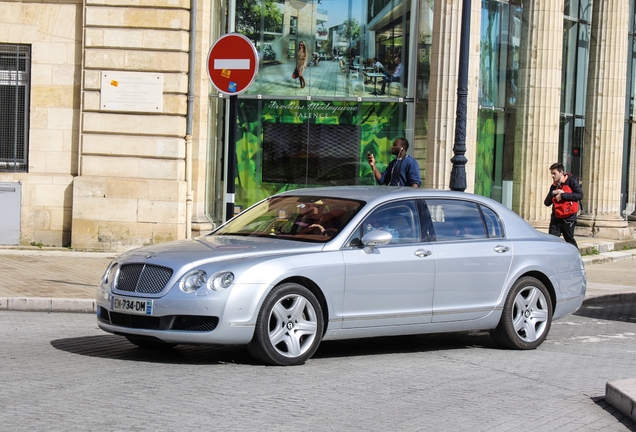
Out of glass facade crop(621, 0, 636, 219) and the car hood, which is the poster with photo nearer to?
the car hood

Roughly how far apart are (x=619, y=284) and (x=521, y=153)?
23.4ft

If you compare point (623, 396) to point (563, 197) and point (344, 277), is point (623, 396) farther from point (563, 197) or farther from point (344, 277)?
point (563, 197)

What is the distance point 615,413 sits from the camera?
24.8ft

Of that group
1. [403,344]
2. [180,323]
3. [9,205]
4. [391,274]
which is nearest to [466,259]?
[391,274]

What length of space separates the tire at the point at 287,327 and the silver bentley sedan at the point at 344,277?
0.01 metres

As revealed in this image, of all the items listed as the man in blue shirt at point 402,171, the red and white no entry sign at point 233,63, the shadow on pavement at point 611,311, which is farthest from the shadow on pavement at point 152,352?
the shadow on pavement at point 611,311

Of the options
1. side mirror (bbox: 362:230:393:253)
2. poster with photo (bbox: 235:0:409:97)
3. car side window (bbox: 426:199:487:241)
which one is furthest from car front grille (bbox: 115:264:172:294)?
poster with photo (bbox: 235:0:409:97)

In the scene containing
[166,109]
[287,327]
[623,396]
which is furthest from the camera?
[166,109]

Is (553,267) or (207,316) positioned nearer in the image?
(207,316)

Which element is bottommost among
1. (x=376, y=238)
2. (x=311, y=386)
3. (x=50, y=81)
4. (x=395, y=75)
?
(x=311, y=386)

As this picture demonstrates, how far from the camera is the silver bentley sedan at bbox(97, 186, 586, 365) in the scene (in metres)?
8.43

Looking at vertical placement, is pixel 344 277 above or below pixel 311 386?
above

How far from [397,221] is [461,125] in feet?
22.6

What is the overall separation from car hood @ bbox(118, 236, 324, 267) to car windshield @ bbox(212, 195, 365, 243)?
0.23 m
